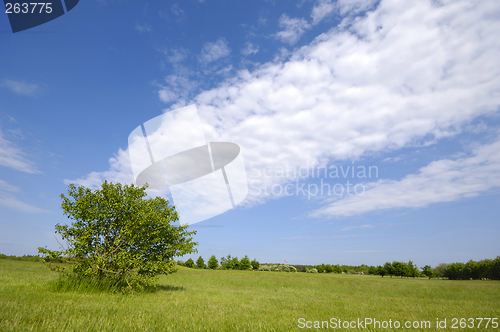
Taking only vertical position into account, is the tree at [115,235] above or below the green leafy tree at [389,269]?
above

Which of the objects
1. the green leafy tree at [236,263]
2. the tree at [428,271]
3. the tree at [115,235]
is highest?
the tree at [115,235]

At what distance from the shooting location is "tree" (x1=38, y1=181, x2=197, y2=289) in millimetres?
11625

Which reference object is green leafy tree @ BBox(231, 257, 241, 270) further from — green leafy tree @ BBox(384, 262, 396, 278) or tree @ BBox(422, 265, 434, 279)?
tree @ BBox(422, 265, 434, 279)

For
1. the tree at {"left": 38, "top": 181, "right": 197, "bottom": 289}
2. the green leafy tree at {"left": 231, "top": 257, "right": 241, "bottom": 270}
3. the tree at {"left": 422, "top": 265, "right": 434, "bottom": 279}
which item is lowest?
the tree at {"left": 422, "top": 265, "right": 434, "bottom": 279}

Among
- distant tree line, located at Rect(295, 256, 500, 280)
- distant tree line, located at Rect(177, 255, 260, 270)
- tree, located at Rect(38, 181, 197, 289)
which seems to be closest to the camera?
tree, located at Rect(38, 181, 197, 289)

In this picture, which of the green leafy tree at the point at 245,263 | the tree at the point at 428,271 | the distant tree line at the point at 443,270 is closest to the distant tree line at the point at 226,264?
the green leafy tree at the point at 245,263

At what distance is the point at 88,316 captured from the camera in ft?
19.9

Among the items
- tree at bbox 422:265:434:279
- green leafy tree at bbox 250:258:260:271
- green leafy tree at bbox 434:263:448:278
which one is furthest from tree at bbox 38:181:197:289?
tree at bbox 422:265:434:279

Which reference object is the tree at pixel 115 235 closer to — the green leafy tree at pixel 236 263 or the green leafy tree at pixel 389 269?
the green leafy tree at pixel 236 263

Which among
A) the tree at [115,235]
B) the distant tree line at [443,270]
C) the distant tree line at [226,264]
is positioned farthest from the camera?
the distant tree line at [226,264]

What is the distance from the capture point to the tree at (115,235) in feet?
38.1

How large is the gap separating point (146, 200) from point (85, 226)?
306 centimetres

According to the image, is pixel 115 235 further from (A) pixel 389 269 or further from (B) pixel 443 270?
(B) pixel 443 270

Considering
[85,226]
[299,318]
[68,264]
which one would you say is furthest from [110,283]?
[299,318]
